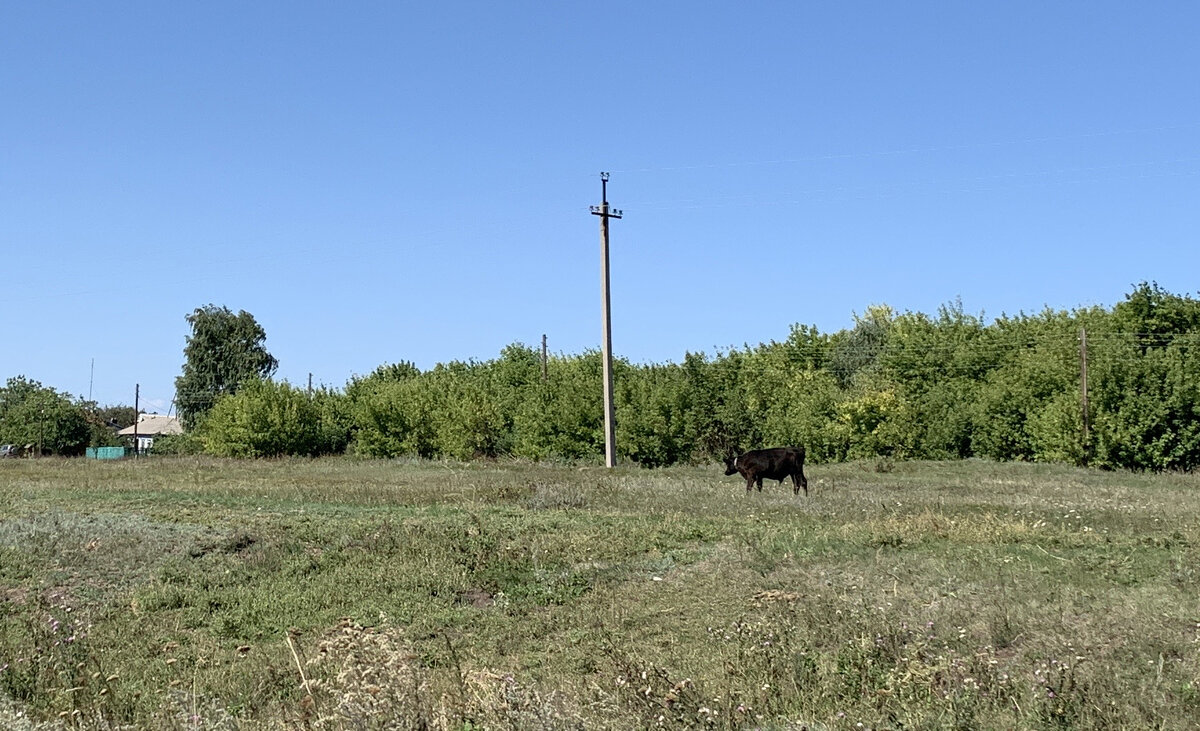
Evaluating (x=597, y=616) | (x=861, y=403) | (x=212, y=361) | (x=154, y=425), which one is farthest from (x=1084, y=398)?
(x=154, y=425)

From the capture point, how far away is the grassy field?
7535mm

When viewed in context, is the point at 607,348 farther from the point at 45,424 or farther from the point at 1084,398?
the point at 45,424

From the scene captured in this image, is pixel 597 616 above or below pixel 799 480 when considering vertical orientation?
below

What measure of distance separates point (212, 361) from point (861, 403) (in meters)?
75.8

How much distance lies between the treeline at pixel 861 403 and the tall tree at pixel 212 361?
33448mm

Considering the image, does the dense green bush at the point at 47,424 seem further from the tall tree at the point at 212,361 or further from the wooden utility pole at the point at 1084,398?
the wooden utility pole at the point at 1084,398

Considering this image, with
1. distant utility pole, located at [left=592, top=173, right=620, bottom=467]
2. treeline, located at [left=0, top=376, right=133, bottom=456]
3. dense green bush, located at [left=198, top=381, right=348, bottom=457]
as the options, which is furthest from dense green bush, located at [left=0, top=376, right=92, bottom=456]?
distant utility pole, located at [left=592, top=173, right=620, bottom=467]

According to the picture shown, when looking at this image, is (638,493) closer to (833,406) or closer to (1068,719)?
(1068,719)

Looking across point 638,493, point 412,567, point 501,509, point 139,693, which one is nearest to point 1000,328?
point 638,493

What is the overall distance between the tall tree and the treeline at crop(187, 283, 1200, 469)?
33.4 metres

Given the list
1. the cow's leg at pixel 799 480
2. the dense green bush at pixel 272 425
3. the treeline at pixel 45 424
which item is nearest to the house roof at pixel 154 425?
the treeline at pixel 45 424

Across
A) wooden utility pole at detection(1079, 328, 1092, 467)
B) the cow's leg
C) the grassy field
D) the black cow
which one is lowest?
the grassy field

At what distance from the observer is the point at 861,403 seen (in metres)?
60.3

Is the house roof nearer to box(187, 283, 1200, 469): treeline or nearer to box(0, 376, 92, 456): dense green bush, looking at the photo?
box(0, 376, 92, 456): dense green bush
